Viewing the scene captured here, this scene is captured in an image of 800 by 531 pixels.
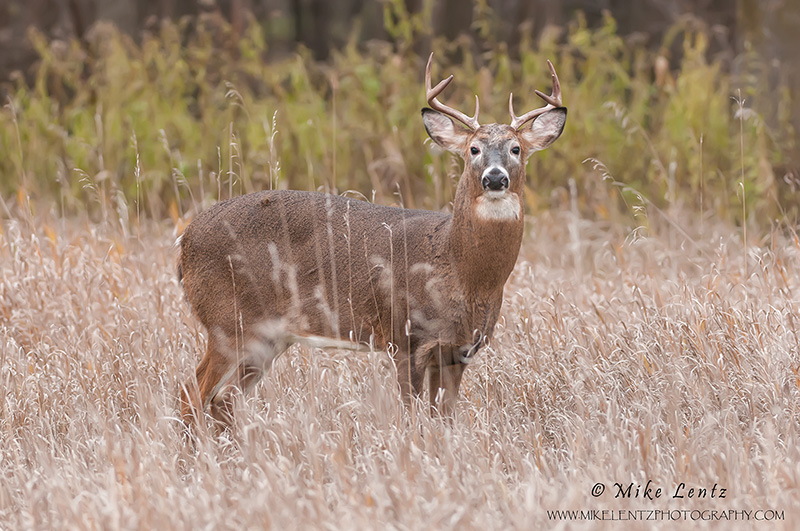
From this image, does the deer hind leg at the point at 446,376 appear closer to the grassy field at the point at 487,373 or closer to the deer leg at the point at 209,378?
the grassy field at the point at 487,373

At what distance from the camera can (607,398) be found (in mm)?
4223

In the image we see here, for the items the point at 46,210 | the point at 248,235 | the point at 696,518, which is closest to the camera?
the point at 696,518

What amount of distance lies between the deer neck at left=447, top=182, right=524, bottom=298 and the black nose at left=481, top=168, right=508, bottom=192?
0.18 m

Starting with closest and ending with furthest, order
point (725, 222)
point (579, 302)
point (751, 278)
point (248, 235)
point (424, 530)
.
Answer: point (424, 530) < point (248, 235) < point (751, 278) < point (579, 302) < point (725, 222)

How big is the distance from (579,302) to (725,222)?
6.91 feet

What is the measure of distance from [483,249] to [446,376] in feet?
1.61

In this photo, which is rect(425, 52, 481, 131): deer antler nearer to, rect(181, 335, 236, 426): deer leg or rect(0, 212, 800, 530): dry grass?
A: rect(0, 212, 800, 530): dry grass

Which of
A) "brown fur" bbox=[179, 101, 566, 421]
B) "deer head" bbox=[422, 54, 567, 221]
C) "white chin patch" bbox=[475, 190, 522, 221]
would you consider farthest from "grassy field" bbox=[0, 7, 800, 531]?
"white chin patch" bbox=[475, 190, 522, 221]

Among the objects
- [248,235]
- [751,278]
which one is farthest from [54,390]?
[751,278]

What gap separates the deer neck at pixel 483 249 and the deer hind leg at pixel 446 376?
234 millimetres

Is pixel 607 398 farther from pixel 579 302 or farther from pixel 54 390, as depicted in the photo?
pixel 54 390

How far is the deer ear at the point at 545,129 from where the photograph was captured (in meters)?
4.37

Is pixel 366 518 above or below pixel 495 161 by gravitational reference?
below

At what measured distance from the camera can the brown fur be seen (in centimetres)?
418
